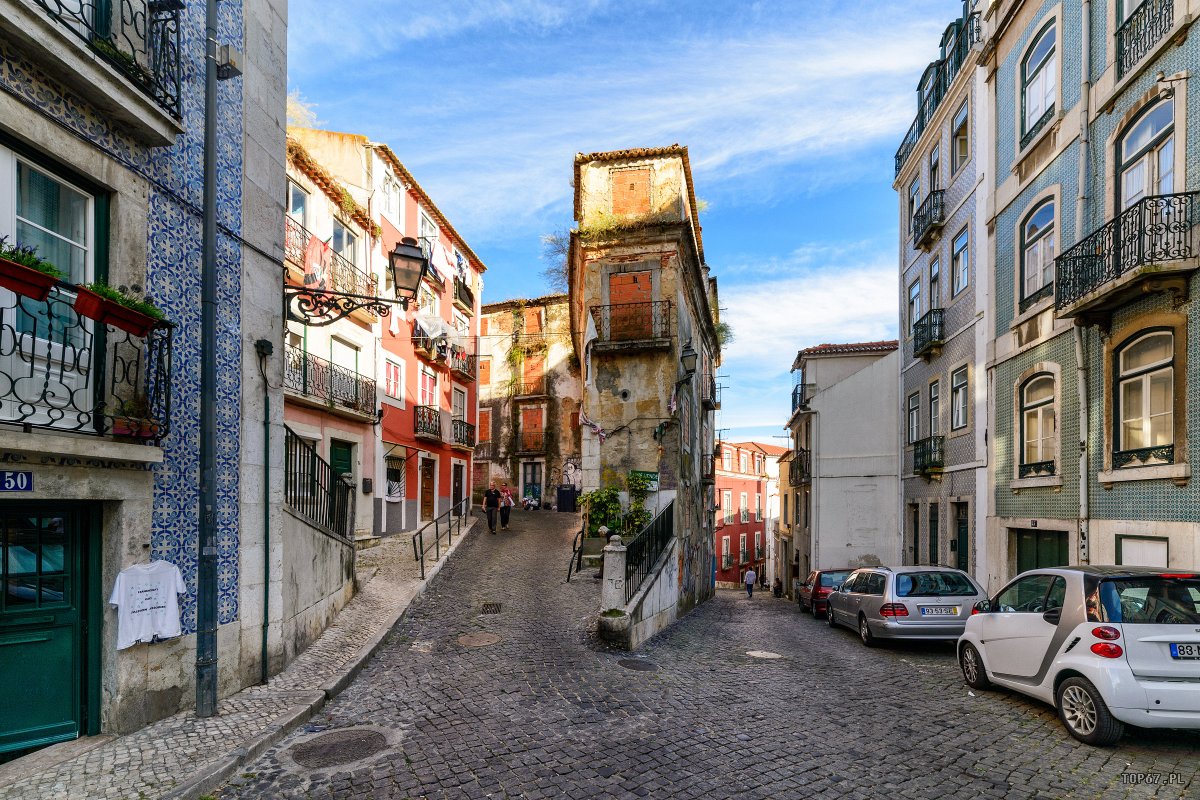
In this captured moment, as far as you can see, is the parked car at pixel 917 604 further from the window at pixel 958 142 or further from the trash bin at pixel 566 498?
the trash bin at pixel 566 498

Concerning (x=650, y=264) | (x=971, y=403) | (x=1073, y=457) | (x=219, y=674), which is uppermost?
(x=650, y=264)

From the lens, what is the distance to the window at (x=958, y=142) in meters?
16.9

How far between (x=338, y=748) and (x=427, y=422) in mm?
16715

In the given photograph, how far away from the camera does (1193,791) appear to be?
485cm

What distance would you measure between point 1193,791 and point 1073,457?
7.30 metres

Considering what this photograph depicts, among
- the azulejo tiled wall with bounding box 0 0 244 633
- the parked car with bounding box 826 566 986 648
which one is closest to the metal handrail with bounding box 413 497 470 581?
the azulejo tiled wall with bounding box 0 0 244 633

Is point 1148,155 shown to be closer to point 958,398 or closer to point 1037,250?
point 1037,250

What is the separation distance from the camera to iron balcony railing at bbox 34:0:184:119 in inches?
222

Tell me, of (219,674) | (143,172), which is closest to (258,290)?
(143,172)

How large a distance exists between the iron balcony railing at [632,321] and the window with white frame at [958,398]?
A: 23.6 feet

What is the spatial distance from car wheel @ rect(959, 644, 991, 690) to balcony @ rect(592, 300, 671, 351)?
9109 millimetres

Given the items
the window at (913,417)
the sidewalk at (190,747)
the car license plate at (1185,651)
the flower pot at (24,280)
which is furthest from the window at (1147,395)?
the flower pot at (24,280)

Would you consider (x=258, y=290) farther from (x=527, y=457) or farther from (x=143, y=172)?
(x=527, y=457)

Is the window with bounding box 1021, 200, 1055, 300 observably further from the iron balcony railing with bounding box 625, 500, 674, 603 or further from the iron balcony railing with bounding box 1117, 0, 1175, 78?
the iron balcony railing with bounding box 625, 500, 674, 603
